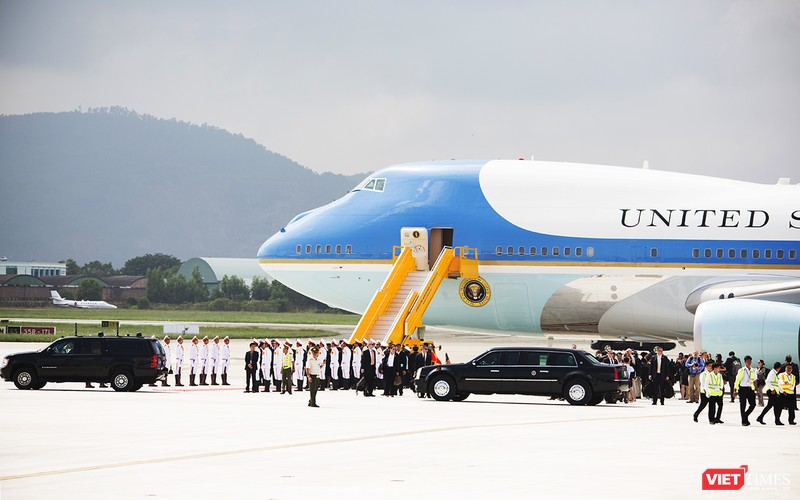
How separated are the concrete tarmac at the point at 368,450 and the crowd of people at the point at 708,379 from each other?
0.74 metres

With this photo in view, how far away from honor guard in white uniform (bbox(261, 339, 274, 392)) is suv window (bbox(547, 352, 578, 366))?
8457 millimetres

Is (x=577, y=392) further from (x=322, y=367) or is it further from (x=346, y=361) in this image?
(x=322, y=367)

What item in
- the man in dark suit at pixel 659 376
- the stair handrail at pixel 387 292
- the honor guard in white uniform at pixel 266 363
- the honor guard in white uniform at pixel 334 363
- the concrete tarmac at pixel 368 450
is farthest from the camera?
the stair handrail at pixel 387 292

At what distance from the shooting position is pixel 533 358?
96.9 feet

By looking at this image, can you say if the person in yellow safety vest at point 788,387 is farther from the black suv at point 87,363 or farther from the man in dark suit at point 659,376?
the black suv at point 87,363

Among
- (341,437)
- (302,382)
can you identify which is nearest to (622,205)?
(302,382)

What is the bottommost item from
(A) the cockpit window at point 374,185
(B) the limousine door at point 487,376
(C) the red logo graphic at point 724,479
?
(C) the red logo graphic at point 724,479

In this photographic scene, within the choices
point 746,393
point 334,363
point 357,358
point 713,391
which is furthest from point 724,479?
point 334,363

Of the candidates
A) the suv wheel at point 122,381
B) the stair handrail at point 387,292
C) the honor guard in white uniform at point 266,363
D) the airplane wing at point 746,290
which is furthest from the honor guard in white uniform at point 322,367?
the airplane wing at point 746,290

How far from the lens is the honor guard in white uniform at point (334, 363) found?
111 ft

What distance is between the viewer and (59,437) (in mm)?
19781

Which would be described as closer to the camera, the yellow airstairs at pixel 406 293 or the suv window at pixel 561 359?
the suv window at pixel 561 359

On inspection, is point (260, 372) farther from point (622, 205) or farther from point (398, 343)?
point (622, 205)

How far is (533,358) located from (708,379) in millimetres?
6012
